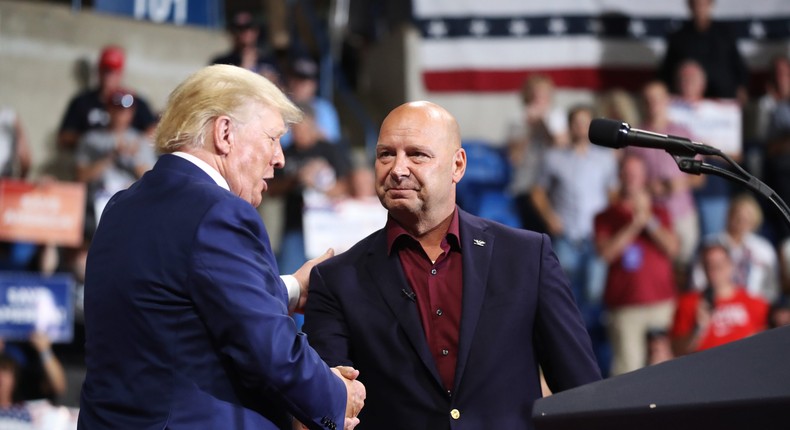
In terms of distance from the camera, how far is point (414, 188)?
10.2ft

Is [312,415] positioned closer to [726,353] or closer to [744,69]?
[726,353]

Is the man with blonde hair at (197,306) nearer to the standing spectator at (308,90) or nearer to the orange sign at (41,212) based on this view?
the orange sign at (41,212)

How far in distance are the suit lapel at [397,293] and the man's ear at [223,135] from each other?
63 centimetres

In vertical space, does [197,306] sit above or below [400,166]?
below

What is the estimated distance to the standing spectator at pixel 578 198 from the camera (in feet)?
25.7

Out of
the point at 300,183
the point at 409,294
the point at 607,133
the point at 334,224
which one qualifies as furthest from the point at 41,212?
the point at 607,133

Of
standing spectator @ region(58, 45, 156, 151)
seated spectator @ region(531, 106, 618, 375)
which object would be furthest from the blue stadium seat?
standing spectator @ region(58, 45, 156, 151)

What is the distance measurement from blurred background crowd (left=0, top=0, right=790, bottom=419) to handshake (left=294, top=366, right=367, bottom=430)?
3.37 m

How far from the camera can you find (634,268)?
752 centimetres

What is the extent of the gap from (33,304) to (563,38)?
17.1 ft

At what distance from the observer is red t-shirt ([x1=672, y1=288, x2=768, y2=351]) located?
7.07 m

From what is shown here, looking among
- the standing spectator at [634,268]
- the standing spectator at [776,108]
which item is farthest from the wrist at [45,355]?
the standing spectator at [776,108]

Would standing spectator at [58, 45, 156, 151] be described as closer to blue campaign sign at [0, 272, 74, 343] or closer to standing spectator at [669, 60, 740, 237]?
blue campaign sign at [0, 272, 74, 343]

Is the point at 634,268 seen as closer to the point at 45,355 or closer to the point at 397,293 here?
the point at 45,355
